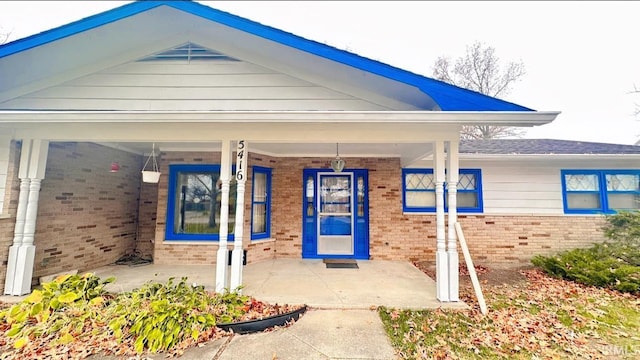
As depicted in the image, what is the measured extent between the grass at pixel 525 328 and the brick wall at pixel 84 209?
18.5ft

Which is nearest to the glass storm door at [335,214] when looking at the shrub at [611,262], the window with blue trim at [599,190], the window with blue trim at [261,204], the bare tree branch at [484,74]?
the window with blue trim at [261,204]

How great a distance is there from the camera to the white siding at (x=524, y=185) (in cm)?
634

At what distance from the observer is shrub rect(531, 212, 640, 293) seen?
436 centimetres

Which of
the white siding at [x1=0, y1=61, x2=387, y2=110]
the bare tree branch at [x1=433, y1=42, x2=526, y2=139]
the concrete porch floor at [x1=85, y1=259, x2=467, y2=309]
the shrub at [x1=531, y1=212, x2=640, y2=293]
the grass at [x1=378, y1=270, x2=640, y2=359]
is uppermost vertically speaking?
the bare tree branch at [x1=433, y1=42, x2=526, y2=139]

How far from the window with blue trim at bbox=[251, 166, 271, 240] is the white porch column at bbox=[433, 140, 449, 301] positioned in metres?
3.88

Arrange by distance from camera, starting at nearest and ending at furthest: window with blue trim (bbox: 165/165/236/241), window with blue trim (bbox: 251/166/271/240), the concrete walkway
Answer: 1. the concrete walkway
2. window with blue trim (bbox: 165/165/236/241)
3. window with blue trim (bbox: 251/166/271/240)

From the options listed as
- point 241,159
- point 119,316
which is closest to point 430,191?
point 241,159

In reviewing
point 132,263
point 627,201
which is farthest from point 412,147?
point 132,263

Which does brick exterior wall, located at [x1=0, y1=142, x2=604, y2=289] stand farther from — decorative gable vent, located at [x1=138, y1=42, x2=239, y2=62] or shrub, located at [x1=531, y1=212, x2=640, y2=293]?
decorative gable vent, located at [x1=138, y1=42, x2=239, y2=62]

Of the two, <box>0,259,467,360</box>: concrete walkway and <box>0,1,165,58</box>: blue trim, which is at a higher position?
<box>0,1,165,58</box>: blue trim

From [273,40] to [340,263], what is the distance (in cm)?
463

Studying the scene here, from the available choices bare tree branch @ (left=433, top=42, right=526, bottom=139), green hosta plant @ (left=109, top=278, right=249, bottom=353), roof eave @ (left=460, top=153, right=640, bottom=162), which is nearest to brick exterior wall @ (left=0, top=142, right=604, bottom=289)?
roof eave @ (left=460, top=153, right=640, bottom=162)

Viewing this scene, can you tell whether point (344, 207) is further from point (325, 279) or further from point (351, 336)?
point (351, 336)

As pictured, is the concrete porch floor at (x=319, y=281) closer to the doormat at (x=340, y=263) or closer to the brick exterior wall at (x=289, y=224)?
the doormat at (x=340, y=263)
